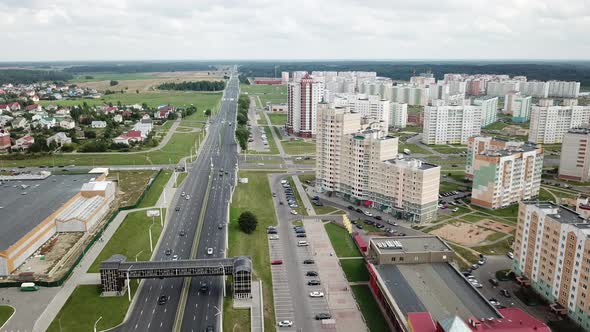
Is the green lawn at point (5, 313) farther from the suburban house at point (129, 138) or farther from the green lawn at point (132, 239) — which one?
the suburban house at point (129, 138)

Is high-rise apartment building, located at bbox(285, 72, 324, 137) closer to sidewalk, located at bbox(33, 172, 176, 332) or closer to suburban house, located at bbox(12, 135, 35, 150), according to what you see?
suburban house, located at bbox(12, 135, 35, 150)

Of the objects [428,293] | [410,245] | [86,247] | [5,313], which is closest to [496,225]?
[410,245]

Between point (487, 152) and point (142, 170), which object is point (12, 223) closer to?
point (142, 170)

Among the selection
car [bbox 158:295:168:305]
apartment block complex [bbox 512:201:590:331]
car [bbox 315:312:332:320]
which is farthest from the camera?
car [bbox 158:295:168:305]

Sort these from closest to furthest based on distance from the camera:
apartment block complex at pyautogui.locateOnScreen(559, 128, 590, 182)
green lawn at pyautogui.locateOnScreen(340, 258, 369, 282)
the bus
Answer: the bus
green lawn at pyautogui.locateOnScreen(340, 258, 369, 282)
apartment block complex at pyautogui.locateOnScreen(559, 128, 590, 182)

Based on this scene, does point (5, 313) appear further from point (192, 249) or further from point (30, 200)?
point (30, 200)

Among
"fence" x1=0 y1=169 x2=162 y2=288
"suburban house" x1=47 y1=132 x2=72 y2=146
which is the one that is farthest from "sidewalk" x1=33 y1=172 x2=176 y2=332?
"suburban house" x1=47 y1=132 x2=72 y2=146

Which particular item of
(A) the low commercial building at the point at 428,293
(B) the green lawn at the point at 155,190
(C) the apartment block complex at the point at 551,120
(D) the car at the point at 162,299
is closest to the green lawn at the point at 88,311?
(D) the car at the point at 162,299
